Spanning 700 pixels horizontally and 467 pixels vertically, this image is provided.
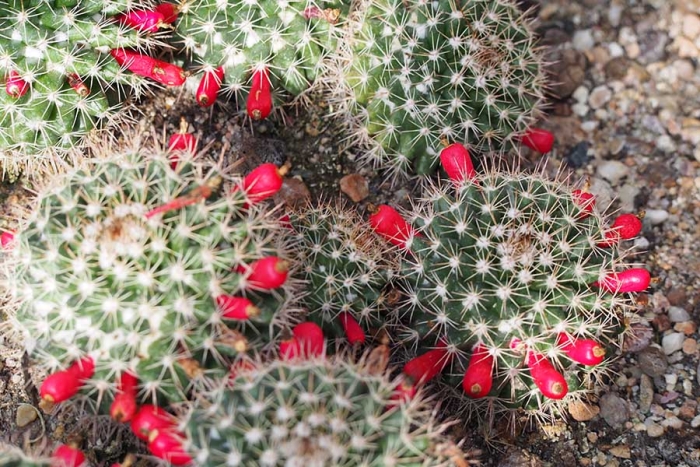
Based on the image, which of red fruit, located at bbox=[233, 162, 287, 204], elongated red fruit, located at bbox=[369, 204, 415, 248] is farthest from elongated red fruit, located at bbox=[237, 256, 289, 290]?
elongated red fruit, located at bbox=[369, 204, 415, 248]

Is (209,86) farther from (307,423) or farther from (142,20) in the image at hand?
(307,423)

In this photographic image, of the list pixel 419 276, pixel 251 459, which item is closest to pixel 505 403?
pixel 419 276

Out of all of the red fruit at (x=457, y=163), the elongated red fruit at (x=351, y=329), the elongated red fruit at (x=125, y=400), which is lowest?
the elongated red fruit at (x=351, y=329)

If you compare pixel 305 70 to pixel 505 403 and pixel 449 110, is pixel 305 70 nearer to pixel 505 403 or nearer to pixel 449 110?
pixel 449 110

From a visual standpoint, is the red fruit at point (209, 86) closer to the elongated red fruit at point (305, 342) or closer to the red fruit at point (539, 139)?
the elongated red fruit at point (305, 342)

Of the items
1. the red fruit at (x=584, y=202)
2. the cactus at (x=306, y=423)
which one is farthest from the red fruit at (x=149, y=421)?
the red fruit at (x=584, y=202)

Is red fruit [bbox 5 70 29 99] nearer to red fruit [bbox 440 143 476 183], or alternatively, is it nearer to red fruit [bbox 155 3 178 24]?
red fruit [bbox 155 3 178 24]
